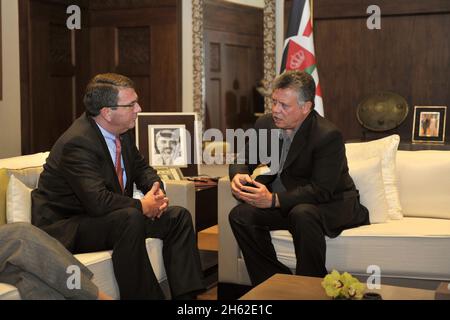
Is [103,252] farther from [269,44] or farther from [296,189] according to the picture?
[269,44]

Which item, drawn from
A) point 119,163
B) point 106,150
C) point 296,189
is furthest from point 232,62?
point 106,150

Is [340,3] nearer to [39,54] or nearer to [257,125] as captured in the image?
[257,125]

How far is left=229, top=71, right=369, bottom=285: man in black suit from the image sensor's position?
323cm

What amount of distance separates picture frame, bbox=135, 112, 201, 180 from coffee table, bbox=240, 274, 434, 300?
1.83 meters

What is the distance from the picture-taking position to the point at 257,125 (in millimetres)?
3500

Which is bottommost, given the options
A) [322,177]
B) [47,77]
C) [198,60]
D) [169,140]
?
[322,177]

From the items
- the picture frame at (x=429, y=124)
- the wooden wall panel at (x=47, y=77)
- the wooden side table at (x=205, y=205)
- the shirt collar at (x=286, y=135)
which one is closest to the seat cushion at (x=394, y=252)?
the shirt collar at (x=286, y=135)

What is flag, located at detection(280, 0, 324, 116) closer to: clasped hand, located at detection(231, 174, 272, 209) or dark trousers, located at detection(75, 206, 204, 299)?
clasped hand, located at detection(231, 174, 272, 209)

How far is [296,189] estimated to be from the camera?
3.27 metres

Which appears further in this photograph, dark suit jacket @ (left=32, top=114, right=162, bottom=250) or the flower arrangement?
dark suit jacket @ (left=32, top=114, right=162, bottom=250)

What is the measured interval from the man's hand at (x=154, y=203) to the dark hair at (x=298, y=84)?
0.76 m

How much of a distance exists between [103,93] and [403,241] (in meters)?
1.53

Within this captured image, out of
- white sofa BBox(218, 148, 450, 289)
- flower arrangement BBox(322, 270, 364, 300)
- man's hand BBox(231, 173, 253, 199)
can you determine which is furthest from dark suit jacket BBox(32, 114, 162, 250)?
flower arrangement BBox(322, 270, 364, 300)

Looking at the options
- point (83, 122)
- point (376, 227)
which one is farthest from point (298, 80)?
point (83, 122)
